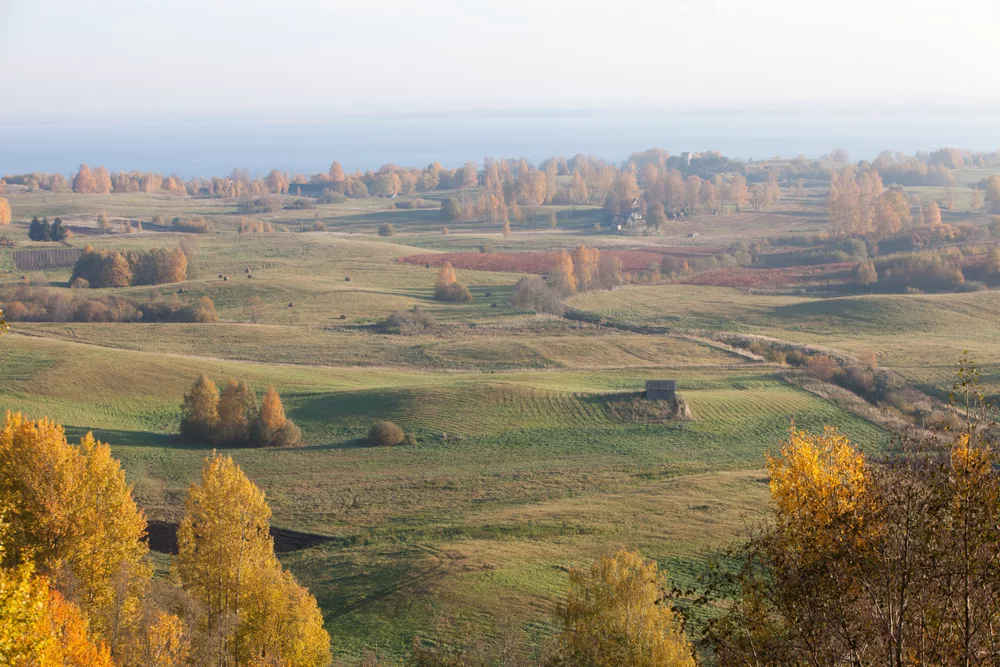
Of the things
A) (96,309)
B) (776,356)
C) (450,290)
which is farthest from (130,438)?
(450,290)

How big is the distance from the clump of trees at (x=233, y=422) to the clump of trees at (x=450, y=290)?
4826 centimetres

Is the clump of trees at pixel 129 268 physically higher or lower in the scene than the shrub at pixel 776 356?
higher

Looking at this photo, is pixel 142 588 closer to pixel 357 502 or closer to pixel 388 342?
pixel 357 502

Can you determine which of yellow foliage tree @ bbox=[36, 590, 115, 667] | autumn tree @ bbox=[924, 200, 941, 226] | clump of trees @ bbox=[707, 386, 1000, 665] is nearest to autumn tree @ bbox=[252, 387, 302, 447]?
yellow foliage tree @ bbox=[36, 590, 115, 667]

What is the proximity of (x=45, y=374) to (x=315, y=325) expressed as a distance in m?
29.1

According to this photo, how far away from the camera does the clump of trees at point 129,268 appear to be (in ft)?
337

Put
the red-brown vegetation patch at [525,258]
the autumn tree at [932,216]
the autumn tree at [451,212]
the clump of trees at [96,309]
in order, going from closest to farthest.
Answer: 1. the clump of trees at [96,309]
2. the red-brown vegetation patch at [525,258]
3. the autumn tree at [932,216]
4. the autumn tree at [451,212]

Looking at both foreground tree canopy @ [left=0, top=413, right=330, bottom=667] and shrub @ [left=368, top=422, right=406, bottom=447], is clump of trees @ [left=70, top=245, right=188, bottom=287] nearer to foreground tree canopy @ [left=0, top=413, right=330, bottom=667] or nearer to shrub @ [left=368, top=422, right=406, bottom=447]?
shrub @ [left=368, top=422, right=406, bottom=447]

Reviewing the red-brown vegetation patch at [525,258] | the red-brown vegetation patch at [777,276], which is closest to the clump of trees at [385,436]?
the red-brown vegetation patch at [777,276]

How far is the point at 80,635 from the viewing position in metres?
18.4

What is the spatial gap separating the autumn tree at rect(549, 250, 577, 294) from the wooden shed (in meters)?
45.0

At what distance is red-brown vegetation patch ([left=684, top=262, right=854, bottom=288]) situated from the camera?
110375 mm

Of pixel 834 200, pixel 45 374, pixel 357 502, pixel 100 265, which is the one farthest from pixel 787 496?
pixel 834 200

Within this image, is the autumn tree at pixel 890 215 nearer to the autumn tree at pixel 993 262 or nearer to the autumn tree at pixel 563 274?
the autumn tree at pixel 993 262
